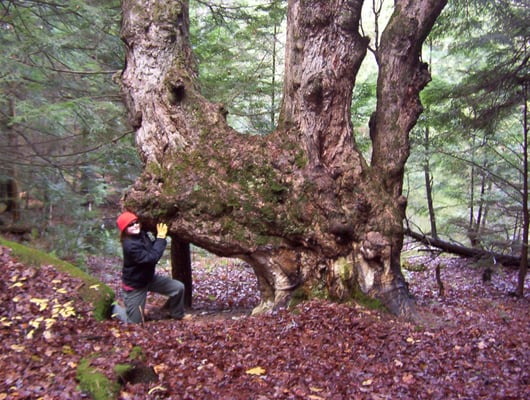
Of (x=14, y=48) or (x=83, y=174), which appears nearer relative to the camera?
(x=14, y=48)

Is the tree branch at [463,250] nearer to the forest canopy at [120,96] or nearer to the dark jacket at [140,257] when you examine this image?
the forest canopy at [120,96]

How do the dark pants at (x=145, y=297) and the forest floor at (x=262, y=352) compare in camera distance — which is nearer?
the forest floor at (x=262, y=352)

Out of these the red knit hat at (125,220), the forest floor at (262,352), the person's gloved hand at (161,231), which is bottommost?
the forest floor at (262,352)

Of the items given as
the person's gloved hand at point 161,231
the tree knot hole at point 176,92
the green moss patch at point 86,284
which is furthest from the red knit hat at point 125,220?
the tree knot hole at point 176,92

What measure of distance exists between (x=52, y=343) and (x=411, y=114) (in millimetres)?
5915

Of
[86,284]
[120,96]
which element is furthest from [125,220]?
[120,96]

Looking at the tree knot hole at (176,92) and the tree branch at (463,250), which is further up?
the tree knot hole at (176,92)

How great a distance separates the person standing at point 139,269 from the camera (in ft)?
19.5

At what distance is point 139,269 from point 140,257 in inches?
11.2

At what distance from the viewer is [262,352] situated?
492cm

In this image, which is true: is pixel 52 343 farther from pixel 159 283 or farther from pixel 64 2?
pixel 64 2

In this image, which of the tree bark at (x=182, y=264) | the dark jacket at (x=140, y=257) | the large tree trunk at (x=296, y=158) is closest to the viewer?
the dark jacket at (x=140, y=257)

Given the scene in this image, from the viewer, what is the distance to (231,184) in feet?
21.0

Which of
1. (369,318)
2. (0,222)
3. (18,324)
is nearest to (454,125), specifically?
(369,318)
